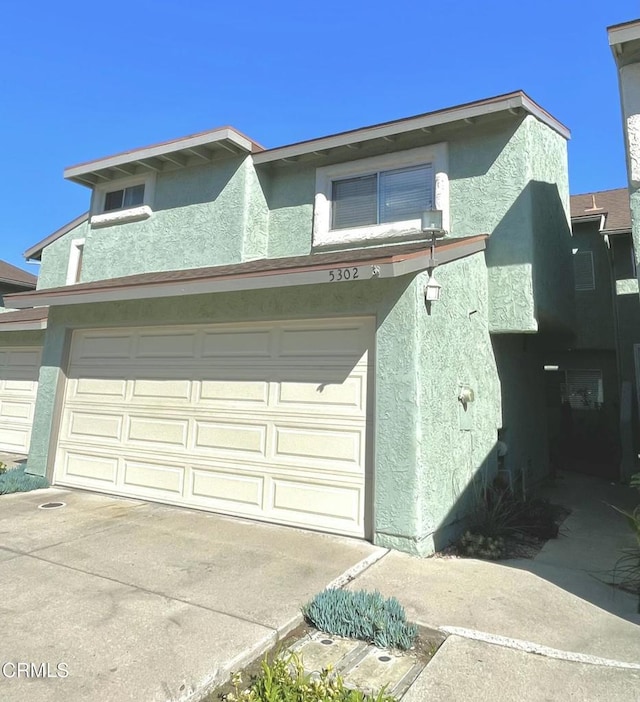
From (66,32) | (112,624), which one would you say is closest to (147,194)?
(66,32)

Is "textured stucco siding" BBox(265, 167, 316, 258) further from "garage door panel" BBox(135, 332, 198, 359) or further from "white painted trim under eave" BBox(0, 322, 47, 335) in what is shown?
"white painted trim under eave" BBox(0, 322, 47, 335)

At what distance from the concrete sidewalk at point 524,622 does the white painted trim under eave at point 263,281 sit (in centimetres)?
289

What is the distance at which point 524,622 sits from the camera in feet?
11.4

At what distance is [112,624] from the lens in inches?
126

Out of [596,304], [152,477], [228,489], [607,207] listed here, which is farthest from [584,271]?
[152,477]

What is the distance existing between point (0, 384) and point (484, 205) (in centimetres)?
1130

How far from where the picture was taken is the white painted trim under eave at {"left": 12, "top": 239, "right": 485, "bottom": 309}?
15.5ft

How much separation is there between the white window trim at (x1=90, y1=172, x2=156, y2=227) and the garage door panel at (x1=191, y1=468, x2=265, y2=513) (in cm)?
582

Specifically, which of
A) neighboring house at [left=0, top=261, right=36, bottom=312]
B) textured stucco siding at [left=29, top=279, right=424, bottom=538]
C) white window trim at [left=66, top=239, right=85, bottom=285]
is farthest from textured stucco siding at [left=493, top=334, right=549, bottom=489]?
neighboring house at [left=0, top=261, right=36, bottom=312]

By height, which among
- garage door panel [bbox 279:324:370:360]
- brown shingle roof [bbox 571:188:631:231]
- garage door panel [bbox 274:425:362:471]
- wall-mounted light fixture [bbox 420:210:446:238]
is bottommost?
garage door panel [bbox 274:425:362:471]

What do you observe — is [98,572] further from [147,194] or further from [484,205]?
[147,194]

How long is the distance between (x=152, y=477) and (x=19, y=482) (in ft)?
7.58

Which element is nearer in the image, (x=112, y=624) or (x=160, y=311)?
(x=112, y=624)

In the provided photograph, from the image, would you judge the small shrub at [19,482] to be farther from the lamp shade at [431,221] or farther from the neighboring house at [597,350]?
the neighboring house at [597,350]
